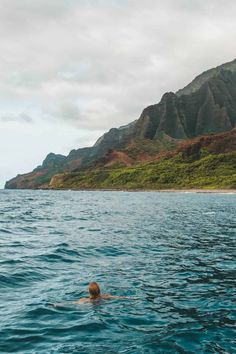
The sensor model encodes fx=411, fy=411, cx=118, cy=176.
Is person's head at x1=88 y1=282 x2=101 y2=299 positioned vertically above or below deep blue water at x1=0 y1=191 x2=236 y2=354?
above

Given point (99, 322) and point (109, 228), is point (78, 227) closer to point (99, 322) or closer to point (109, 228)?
point (109, 228)

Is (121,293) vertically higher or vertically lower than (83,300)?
lower

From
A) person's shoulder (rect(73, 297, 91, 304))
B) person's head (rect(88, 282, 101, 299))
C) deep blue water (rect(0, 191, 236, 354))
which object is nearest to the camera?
deep blue water (rect(0, 191, 236, 354))

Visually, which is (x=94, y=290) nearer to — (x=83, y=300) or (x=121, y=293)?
(x=83, y=300)

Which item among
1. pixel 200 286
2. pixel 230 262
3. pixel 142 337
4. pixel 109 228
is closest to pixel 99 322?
pixel 142 337

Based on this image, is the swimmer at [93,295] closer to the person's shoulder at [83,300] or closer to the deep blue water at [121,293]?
the person's shoulder at [83,300]

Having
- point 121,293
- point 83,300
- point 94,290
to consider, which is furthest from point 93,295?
point 121,293

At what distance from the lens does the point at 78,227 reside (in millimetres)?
45781

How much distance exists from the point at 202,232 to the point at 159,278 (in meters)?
20.8

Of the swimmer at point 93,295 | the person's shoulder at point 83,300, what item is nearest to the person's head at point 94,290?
the swimmer at point 93,295

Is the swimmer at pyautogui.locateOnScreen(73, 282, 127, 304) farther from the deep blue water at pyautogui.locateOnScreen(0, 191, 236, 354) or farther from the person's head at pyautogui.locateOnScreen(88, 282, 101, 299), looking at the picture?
the deep blue water at pyautogui.locateOnScreen(0, 191, 236, 354)

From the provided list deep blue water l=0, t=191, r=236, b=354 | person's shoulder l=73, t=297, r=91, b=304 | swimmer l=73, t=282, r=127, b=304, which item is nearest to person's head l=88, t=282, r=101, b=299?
swimmer l=73, t=282, r=127, b=304

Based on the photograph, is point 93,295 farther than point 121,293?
No

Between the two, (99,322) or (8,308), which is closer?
(99,322)
